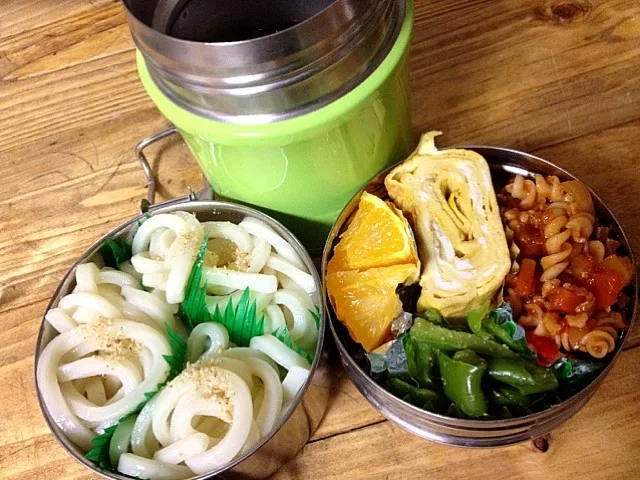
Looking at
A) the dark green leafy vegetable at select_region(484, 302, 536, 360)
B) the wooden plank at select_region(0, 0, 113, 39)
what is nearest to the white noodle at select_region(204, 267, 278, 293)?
the dark green leafy vegetable at select_region(484, 302, 536, 360)

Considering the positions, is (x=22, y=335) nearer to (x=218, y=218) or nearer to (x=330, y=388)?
(x=218, y=218)

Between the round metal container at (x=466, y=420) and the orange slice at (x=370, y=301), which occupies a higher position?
the orange slice at (x=370, y=301)

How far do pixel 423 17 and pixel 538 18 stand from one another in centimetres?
18

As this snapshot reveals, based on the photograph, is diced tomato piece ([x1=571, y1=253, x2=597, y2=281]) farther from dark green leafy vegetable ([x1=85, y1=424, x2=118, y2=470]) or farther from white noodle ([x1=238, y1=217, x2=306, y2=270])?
dark green leafy vegetable ([x1=85, y1=424, x2=118, y2=470])

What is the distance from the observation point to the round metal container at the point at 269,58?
64 cm

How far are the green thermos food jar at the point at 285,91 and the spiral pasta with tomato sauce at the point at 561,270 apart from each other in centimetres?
19

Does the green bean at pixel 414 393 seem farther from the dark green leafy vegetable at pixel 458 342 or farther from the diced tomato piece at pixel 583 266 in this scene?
the diced tomato piece at pixel 583 266

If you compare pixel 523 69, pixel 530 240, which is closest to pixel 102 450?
pixel 530 240

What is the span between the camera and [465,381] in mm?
652

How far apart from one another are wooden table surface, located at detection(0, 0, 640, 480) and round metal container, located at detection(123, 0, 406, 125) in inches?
11.6

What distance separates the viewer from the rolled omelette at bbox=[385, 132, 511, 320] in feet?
2.35

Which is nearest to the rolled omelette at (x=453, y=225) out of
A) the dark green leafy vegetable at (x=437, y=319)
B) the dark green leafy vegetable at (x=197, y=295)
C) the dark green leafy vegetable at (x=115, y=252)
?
the dark green leafy vegetable at (x=437, y=319)

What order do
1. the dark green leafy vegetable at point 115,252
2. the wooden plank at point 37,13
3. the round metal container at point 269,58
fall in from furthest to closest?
the wooden plank at point 37,13 < the dark green leafy vegetable at point 115,252 < the round metal container at point 269,58

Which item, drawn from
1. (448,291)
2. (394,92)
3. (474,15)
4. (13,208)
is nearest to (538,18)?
(474,15)
